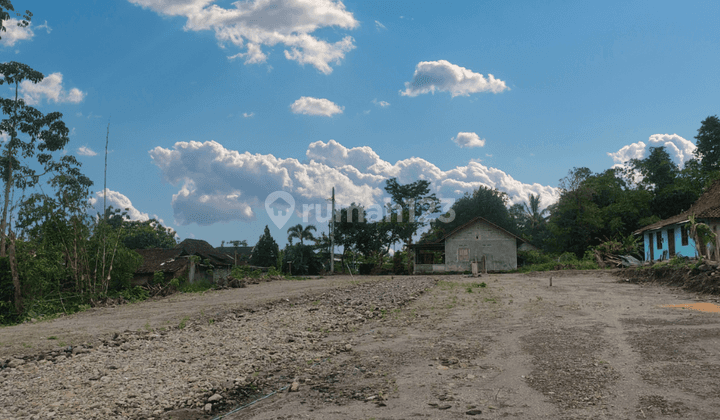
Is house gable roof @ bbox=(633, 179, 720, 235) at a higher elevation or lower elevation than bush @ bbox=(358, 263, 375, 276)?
higher

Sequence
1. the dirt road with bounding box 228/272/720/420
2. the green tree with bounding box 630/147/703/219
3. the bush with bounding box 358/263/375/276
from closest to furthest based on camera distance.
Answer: the dirt road with bounding box 228/272/720/420, the green tree with bounding box 630/147/703/219, the bush with bounding box 358/263/375/276

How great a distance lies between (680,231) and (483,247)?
14.6 meters

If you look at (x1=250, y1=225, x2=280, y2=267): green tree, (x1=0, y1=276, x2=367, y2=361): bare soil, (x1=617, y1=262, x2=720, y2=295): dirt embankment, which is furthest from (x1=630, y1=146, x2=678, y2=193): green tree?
(x1=0, y1=276, x2=367, y2=361): bare soil

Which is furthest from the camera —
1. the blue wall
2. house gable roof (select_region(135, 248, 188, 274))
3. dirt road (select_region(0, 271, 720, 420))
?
house gable roof (select_region(135, 248, 188, 274))

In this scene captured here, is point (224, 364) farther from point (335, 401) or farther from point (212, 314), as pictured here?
point (212, 314)

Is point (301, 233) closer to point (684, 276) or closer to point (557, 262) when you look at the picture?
point (557, 262)

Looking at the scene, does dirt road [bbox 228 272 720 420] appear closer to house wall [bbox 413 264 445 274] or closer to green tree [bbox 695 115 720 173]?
house wall [bbox 413 264 445 274]

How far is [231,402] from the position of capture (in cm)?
553

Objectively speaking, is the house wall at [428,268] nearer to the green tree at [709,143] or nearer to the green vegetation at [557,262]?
the green vegetation at [557,262]

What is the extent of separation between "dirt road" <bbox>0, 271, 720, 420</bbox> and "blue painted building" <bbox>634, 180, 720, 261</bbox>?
1985 cm

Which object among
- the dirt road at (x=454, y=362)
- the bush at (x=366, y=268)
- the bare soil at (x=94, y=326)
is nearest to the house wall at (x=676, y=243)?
the dirt road at (x=454, y=362)

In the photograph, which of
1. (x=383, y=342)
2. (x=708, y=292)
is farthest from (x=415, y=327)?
(x=708, y=292)

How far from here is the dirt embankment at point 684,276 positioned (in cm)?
1415

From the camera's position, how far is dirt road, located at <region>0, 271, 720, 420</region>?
4.86 meters
